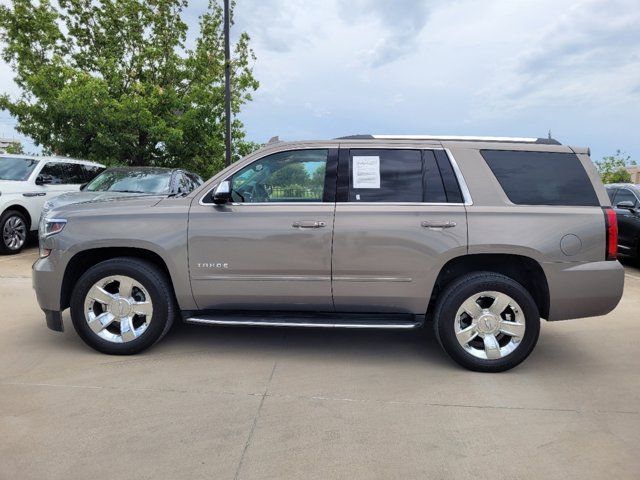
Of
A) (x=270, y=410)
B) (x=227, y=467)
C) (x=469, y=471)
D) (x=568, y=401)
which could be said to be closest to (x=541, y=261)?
(x=568, y=401)

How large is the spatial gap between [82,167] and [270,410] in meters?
9.29

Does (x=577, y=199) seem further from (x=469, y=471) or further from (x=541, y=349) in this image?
(x=469, y=471)

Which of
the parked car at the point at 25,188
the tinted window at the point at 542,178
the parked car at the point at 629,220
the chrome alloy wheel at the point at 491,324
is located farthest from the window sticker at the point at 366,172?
the parked car at the point at 25,188

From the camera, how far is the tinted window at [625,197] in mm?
9414

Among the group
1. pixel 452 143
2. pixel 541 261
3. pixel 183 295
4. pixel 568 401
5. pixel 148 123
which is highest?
pixel 148 123

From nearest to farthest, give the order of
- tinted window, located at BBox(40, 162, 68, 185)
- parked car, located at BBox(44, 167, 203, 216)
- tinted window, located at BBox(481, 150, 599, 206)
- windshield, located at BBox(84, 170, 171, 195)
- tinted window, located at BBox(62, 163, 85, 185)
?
tinted window, located at BBox(481, 150, 599, 206) → parked car, located at BBox(44, 167, 203, 216) → windshield, located at BBox(84, 170, 171, 195) → tinted window, located at BBox(40, 162, 68, 185) → tinted window, located at BBox(62, 163, 85, 185)

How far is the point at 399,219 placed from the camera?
394 cm

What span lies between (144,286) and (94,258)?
66 centimetres

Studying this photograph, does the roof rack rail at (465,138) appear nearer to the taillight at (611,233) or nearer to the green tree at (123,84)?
the taillight at (611,233)

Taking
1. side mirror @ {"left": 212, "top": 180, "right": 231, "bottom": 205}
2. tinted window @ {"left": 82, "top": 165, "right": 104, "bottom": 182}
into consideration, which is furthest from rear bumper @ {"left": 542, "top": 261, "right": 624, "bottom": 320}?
tinted window @ {"left": 82, "top": 165, "right": 104, "bottom": 182}

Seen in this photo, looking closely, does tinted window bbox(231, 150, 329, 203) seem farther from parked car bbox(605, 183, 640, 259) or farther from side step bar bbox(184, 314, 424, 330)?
parked car bbox(605, 183, 640, 259)

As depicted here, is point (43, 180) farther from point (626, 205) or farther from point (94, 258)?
point (626, 205)

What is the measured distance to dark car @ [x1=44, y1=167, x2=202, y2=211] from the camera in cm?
795

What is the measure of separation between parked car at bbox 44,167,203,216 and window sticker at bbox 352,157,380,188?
4.59 m
